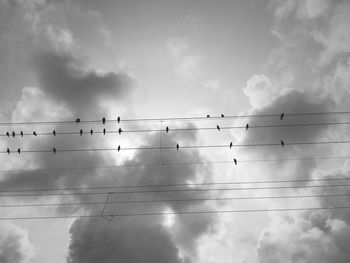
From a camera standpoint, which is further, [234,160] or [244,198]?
[234,160]

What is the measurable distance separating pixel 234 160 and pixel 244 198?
15.9 ft

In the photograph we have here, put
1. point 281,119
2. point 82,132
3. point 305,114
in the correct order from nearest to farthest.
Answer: point 305,114 → point 82,132 → point 281,119

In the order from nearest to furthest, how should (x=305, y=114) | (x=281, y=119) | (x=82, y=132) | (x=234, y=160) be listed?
(x=305, y=114), (x=82, y=132), (x=234, y=160), (x=281, y=119)

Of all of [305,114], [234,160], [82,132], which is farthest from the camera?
[234,160]

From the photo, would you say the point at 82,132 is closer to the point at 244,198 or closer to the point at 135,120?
the point at 135,120

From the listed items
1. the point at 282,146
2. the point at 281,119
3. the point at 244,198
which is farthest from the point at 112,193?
the point at 281,119

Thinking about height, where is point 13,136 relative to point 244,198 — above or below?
above

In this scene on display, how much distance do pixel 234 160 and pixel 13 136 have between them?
20396mm

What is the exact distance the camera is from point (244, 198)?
19.9 m

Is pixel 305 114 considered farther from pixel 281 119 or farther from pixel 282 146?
pixel 281 119

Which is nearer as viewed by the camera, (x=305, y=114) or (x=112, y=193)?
(x=305, y=114)

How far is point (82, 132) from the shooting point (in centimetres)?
2203

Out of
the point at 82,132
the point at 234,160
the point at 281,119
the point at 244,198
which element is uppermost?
the point at 281,119

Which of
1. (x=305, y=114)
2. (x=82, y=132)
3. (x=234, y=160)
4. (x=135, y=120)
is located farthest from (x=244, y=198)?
(x=82, y=132)
